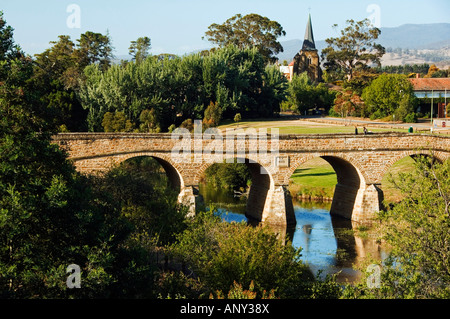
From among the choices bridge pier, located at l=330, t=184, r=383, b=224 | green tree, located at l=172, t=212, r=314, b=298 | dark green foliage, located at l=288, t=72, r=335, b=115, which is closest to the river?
bridge pier, located at l=330, t=184, r=383, b=224

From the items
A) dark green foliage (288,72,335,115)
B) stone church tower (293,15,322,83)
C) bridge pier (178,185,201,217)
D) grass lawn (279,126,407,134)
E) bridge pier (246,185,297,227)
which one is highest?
stone church tower (293,15,322,83)

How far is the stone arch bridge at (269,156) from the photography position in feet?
132

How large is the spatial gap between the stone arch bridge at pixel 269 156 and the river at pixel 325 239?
169 centimetres

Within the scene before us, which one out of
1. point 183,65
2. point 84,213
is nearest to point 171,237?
point 84,213

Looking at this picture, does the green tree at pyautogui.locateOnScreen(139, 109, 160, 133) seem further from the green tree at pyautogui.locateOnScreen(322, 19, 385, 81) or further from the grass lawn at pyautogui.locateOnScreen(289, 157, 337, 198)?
the green tree at pyautogui.locateOnScreen(322, 19, 385, 81)

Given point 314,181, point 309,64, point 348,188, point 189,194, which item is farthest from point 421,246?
point 309,64

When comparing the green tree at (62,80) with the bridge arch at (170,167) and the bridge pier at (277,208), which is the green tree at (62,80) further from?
the bridge pier at (277,208)

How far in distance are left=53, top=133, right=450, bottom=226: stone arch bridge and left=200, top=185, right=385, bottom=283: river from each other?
5.56ft

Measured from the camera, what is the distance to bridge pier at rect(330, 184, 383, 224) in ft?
146

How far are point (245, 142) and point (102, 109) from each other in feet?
102

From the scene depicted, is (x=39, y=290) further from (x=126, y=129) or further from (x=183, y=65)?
(x=183, y=65)

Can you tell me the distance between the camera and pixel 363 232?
4216cm

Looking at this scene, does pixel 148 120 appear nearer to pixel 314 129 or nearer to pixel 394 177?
pixel 314 129

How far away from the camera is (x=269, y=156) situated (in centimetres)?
4334
